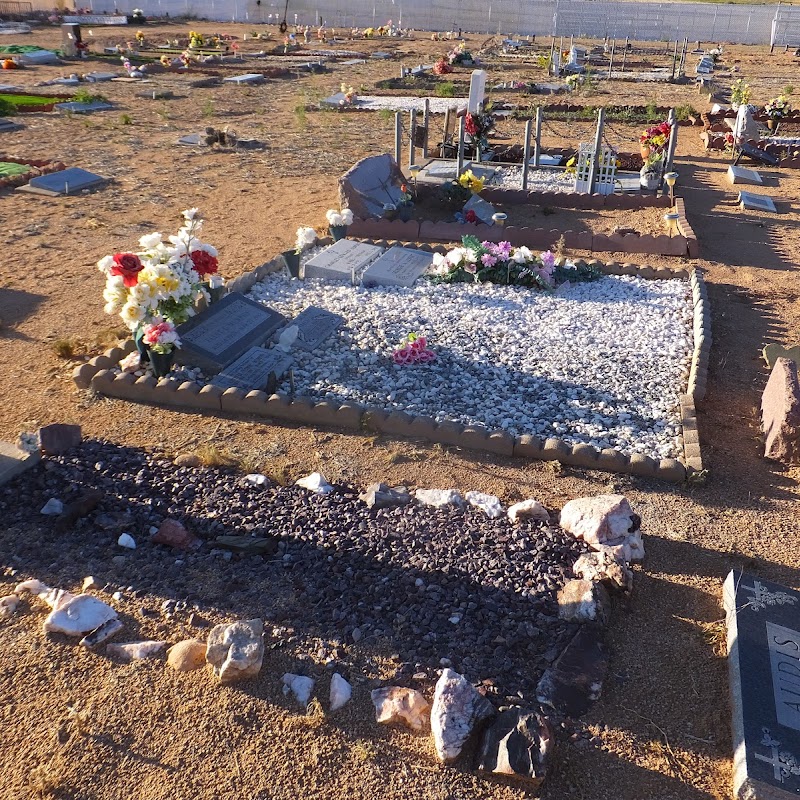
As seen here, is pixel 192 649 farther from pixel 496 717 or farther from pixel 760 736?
pixel 760 736

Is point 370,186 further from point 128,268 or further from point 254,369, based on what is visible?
point 128,268

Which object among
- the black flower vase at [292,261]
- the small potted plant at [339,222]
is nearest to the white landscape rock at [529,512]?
the black flower vase at [292,261]

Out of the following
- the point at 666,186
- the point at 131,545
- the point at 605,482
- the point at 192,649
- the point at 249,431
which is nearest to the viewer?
the point at 192,649

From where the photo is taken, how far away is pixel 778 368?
658cm

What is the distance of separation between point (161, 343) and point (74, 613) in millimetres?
3005

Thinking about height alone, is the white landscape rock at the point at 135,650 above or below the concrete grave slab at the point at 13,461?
below

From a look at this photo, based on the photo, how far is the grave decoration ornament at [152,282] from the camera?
260 inches

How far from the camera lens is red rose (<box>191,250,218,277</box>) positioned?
23.9 feet

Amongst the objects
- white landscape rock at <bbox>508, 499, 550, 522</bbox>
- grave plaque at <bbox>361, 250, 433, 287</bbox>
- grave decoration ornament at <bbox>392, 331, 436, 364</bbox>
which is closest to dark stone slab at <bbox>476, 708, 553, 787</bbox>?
white landscape rock at <bbox>508, 499, 550, 522</bbox>

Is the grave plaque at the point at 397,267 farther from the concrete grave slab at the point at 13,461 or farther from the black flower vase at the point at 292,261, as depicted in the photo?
the concrete grave slab at the point at 13,461

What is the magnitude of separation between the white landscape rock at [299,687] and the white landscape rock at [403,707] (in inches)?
13.7

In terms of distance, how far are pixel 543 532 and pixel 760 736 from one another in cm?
185

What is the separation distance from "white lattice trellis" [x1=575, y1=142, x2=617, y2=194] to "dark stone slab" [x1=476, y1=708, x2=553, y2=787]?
38.0 ft

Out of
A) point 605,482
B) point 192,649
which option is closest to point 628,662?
point 605,482
